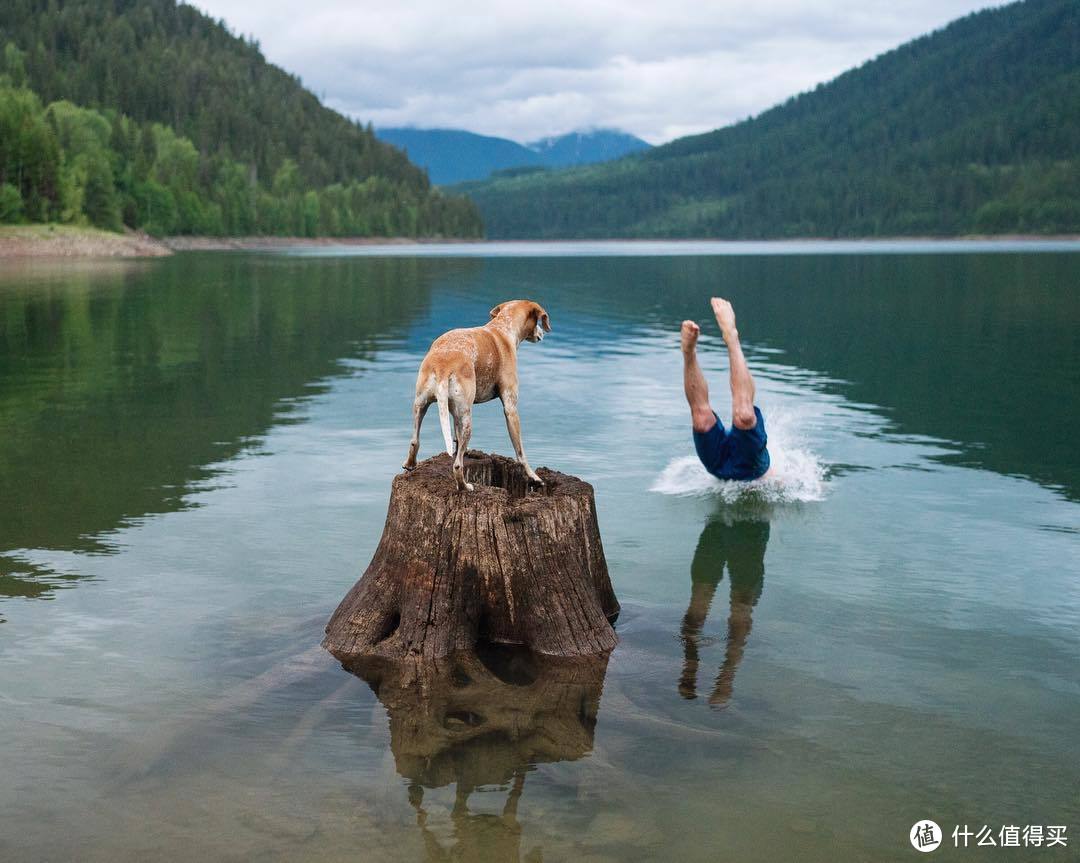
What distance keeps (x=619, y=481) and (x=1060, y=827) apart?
32.1 feet

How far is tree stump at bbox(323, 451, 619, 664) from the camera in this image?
343 inches

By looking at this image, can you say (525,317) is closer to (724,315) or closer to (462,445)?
(462,445)

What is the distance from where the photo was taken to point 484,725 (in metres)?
7.80

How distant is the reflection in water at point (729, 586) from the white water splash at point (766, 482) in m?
1.24

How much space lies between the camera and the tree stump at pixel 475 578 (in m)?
8.70

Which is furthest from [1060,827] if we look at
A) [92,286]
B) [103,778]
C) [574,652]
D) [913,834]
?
[92,286]

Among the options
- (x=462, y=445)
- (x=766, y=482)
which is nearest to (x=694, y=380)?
(x=766, y=482)

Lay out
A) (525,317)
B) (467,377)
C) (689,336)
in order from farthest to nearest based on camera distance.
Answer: (689,336) < (525,317) < (467,377)

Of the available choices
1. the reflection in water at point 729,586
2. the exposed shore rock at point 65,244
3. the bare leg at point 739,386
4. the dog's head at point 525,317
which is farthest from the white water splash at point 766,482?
the exposed shore rock at point 65,244

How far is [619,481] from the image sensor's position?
16062 mm

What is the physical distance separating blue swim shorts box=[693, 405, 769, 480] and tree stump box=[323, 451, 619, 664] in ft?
→ 18.0

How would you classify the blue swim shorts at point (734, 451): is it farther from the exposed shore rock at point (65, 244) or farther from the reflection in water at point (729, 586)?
the exposed shore rock at point (65, 244)

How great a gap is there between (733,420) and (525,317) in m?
5.00

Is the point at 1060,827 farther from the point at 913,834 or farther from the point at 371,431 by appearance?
the point at 371,431
